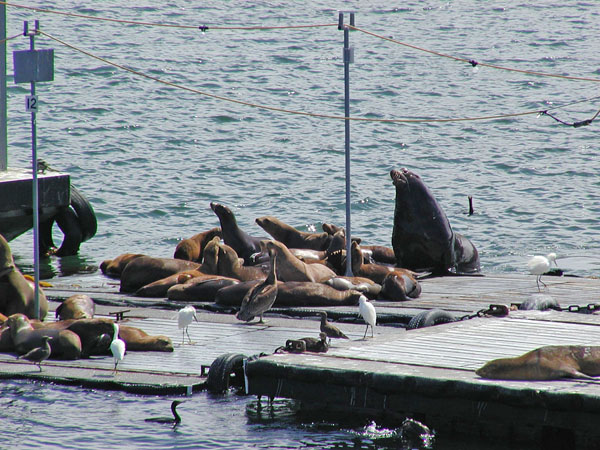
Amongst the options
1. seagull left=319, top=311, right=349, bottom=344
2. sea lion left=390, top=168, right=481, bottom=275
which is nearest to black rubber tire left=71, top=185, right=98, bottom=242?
sea lion left=390, top=168, right=481, bottom=275

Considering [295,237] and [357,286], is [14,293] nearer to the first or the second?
[357,286]

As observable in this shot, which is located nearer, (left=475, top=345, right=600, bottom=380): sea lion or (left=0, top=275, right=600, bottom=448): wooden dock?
(left=0, top=275, right=600, bottom=448): wooden dock

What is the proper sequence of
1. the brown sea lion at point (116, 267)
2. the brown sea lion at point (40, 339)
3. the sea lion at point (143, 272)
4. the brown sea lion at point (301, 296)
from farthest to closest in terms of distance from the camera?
the brown sea lion at point (116, 267) < the sea lion at point (143, 272) < the brown sea lion at point (301, 296) < the brown sea lion at point (40, 339)

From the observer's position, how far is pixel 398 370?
8.12m

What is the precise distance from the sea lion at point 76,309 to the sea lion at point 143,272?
2273mm

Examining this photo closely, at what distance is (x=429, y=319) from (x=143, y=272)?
14.4 feet

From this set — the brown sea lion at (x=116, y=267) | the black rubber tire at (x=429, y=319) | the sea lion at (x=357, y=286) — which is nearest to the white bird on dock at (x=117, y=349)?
the black rubber tire at (x=429, y=319)

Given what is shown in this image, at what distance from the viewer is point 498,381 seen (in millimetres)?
7785

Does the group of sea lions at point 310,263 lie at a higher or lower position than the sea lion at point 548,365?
lower

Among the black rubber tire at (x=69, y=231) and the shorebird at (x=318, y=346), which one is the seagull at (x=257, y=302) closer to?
the shorebird at (x=318, y=346)

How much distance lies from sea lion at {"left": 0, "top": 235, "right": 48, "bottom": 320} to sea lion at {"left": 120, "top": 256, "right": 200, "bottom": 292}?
226cm

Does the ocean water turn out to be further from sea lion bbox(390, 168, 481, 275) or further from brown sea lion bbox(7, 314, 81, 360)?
brown sea lion bbox(7, 314, 81, 360)

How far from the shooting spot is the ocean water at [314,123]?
23344 millimetres

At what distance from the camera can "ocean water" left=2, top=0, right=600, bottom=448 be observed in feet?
76.6
